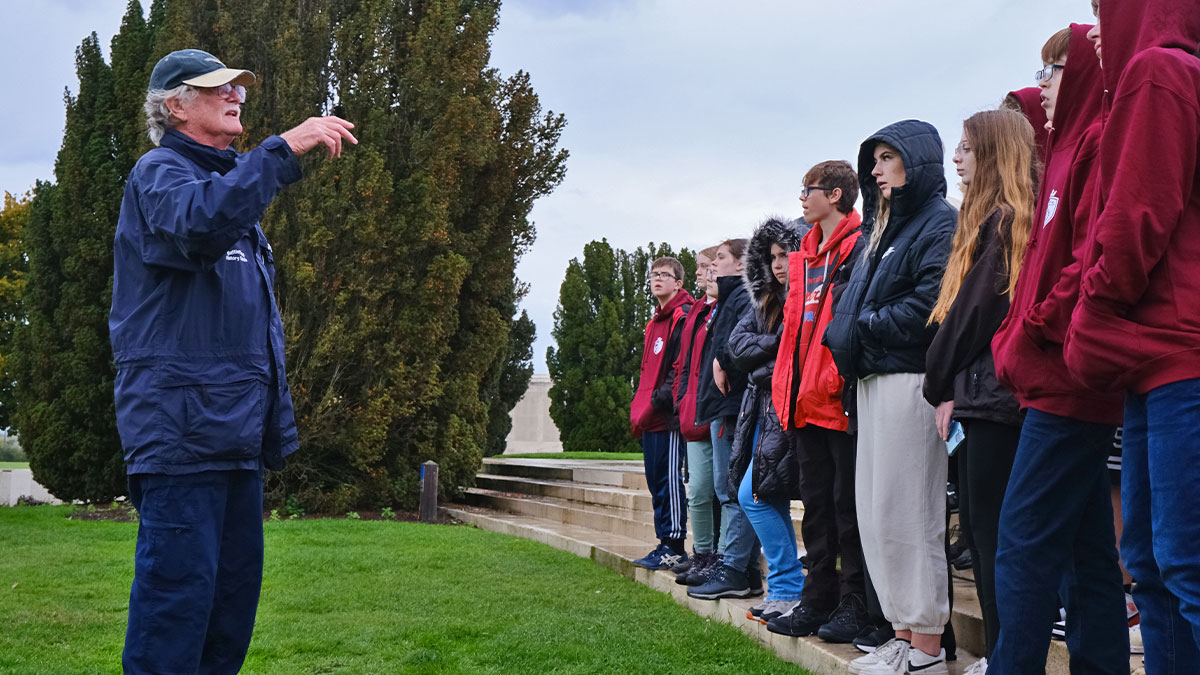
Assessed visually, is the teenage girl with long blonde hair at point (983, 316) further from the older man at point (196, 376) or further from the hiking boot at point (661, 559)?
the hiking boot at point (661, 559)

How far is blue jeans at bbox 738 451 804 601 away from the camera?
5.02m

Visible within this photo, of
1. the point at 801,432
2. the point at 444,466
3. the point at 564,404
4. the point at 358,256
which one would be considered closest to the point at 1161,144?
the point at 801,432

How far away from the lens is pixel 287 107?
12172mm

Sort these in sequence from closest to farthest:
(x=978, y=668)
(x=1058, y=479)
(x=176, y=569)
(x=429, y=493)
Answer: (x=1058, y=479), (x=176, y=569), (x=978, y=668), (x=429, y=493)

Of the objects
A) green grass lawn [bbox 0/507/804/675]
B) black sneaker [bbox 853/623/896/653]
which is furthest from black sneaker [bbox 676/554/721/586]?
black sneaker [bbox 853/623/896/653]

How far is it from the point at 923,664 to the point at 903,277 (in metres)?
1.44

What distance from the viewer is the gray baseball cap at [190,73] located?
3166 millimetres

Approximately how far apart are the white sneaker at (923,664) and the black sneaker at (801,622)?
2.50ft

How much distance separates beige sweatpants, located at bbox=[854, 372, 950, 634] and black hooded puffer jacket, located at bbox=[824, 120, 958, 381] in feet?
0.47

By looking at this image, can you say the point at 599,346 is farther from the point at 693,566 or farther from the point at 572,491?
the point at 693,566

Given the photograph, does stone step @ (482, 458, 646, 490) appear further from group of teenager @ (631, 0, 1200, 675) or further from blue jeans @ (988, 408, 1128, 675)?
blue jeans @ (988, 408, 1128, 675)

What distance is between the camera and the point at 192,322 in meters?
2.91

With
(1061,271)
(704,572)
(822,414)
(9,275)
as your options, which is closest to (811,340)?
(822,414)

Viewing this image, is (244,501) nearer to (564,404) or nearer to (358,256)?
(358,256)
